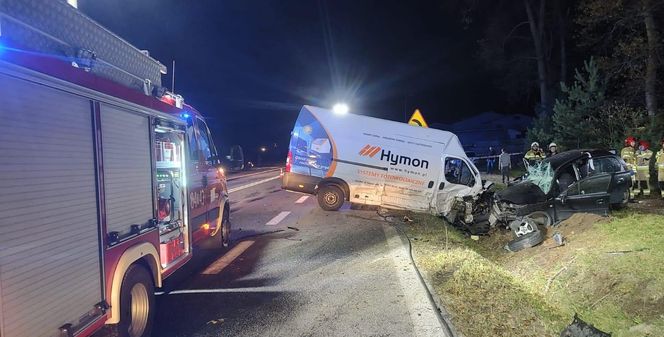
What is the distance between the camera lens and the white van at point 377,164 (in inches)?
475

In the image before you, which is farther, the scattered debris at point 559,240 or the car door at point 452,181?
the car door at point 452,181

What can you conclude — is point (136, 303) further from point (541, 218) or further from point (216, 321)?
point (541, 218)

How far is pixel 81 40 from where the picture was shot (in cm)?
381

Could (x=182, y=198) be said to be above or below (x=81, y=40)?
below

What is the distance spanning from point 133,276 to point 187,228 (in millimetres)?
1777

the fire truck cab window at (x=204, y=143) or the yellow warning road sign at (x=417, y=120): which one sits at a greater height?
the yellow warning road sign at (x=417, y=120)

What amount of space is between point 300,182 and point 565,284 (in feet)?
26.3

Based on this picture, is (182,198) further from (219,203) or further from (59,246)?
(59,246)

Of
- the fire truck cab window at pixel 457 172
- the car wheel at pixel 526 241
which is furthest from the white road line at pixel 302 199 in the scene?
the car wheel at pixel 526 241

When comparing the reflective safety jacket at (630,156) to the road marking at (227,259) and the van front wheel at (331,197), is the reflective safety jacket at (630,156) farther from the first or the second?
the road marking at (227,259)

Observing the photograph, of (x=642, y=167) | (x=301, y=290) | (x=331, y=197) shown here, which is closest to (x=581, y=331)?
(x=301, y=290)

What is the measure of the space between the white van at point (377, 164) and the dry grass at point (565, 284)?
404 centimetres

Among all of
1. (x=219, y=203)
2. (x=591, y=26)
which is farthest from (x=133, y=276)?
(x=591, y=26)

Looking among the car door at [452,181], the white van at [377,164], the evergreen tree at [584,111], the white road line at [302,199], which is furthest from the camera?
the evergreen tree at [584,111]
